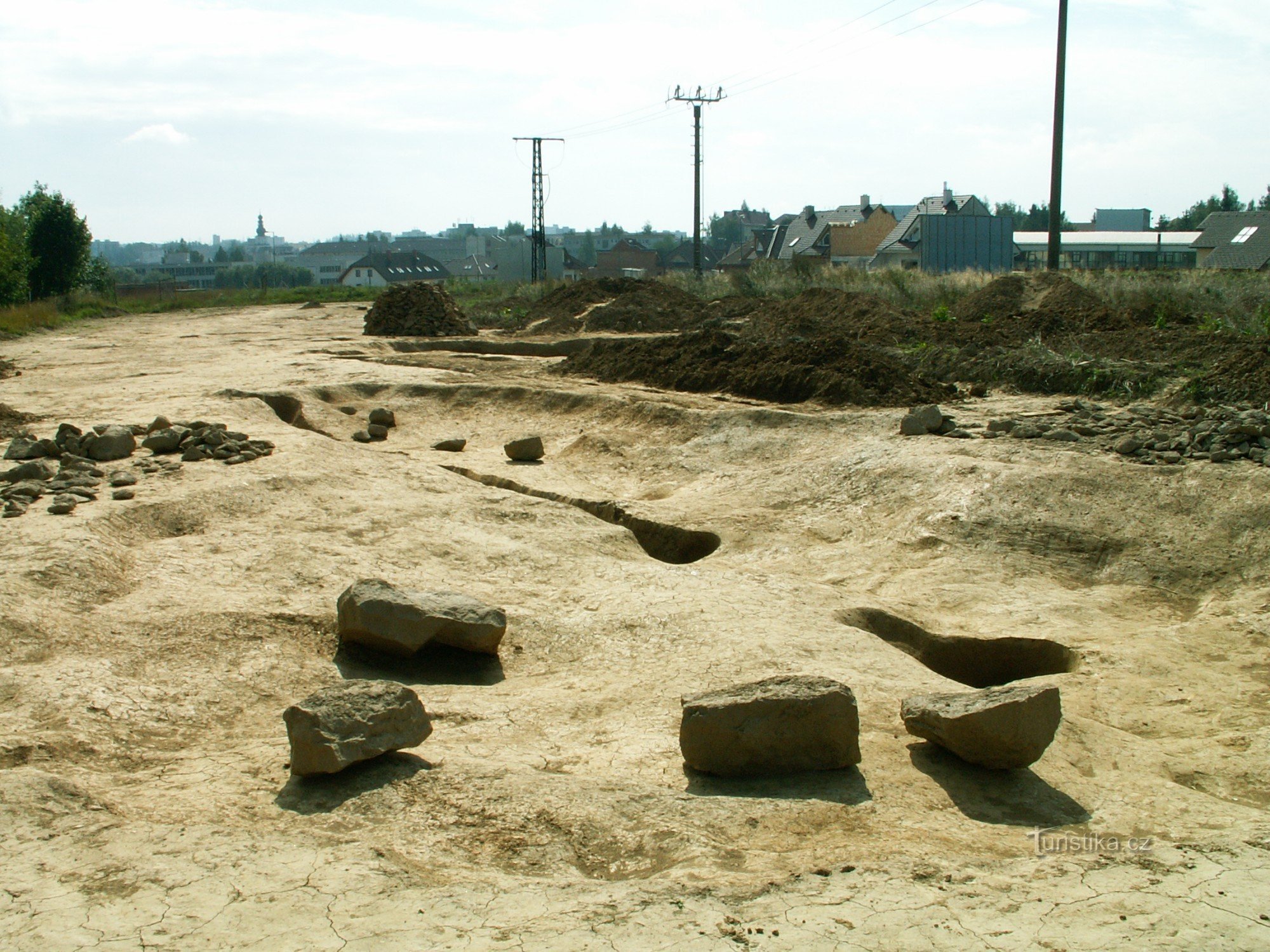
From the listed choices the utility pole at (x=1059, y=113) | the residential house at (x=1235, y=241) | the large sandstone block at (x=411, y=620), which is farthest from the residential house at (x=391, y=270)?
the large sandstone block at (x=411, y=620)

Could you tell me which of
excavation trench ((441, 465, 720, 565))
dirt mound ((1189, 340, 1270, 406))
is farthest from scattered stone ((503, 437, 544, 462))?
dirt mound ((1189, 340, 1270, 406))

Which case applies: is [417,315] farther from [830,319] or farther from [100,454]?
[100,454]

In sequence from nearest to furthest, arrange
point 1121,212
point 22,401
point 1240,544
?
point 1240,544, point 22,401, point 1121,212

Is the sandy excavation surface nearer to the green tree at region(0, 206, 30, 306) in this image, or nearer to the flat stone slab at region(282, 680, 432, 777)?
the flat stone slab at region(282, 680, 432, 777)

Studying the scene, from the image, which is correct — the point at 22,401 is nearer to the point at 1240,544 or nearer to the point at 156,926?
the point at 156,926

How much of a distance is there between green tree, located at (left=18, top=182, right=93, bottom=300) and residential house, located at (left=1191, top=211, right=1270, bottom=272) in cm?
3990

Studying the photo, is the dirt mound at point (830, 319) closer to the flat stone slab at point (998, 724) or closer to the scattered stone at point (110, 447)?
the scattered stone at point (110, 447)

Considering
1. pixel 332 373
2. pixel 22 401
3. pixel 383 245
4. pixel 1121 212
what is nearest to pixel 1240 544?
pixel 332 373

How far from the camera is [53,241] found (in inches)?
1435

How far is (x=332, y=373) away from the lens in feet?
46.2

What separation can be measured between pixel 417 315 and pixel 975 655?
15818mm

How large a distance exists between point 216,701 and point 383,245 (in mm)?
127643

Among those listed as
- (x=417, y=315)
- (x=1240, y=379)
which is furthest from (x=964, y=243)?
(x=1240, y=379)

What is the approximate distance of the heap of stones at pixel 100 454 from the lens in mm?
7527
